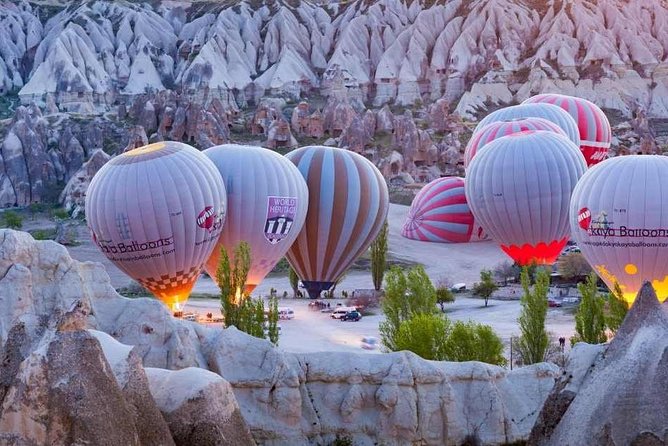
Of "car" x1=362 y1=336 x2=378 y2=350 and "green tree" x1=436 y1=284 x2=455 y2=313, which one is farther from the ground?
"car" x1=362 y1=336 x2=378 y2=350

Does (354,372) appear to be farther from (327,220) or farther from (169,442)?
(327,220)

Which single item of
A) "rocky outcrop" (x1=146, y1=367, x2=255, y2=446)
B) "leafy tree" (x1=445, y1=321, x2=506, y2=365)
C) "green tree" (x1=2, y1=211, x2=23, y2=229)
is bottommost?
"green tree" (x1=2, y1=211, x2=23, y2=229)

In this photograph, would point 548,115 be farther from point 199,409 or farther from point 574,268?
point 199,409

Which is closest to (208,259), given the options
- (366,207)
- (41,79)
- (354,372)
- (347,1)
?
(366,207)

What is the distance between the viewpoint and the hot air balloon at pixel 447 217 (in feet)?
146

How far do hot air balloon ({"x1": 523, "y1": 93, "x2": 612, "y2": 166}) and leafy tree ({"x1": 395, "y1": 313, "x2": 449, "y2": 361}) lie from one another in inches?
1266

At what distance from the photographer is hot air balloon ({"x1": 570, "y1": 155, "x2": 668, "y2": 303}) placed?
27.1 m

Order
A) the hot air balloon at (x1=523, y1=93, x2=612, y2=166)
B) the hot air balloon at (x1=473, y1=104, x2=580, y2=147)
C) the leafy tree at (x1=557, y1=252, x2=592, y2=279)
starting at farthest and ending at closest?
the hot air balloon at (x1=523, y1=93, x2=612, y2=166) < the hot air balloon at (x1=473, y1=104, x2=580, y2=147) < the leafy tree at (x1=557, y1=252, x2=592, y2=279)

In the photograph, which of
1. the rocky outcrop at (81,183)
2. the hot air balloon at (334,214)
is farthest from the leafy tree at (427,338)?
the rocky outcrop at (81,183)

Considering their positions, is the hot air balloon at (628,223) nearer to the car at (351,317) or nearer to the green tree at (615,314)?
the green tree at (615,314)

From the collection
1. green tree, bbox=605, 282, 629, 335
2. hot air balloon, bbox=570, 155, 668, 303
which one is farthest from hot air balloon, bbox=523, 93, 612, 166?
green tree, bbox=605, 282, 629, 335

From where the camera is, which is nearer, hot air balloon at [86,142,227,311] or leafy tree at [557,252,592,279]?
hot air balloon at [86,142,227,311]

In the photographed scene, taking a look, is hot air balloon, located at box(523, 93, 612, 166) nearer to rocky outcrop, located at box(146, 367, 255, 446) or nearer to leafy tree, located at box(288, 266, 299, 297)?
leafy tree, located at box(288, 266, 299, 297)

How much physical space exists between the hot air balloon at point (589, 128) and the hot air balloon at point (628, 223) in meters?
20.6
